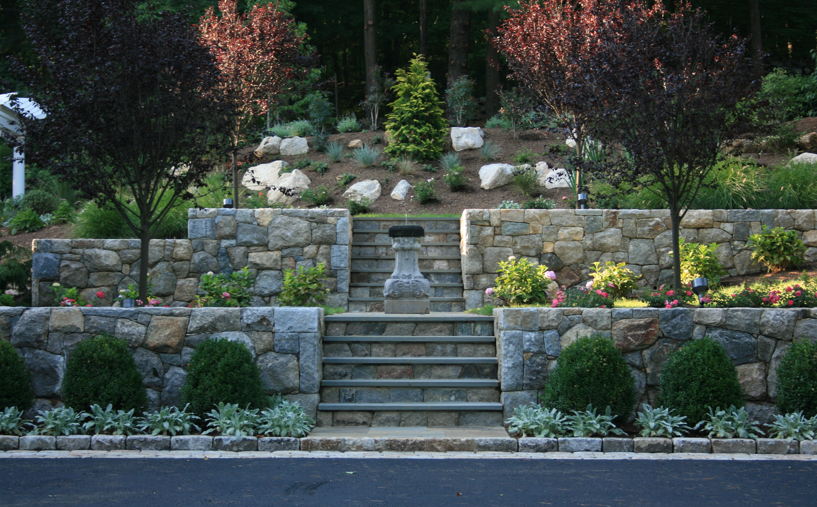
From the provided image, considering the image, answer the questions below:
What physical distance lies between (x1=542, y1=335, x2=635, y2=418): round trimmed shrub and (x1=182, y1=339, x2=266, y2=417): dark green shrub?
7.74 feet

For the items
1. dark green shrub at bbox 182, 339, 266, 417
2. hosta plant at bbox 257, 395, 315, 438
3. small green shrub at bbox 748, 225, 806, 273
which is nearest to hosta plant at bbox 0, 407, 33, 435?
dark green shrub at bbox 182, 339, 266, 417

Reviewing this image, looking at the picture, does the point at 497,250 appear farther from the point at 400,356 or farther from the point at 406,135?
the point at 406,135

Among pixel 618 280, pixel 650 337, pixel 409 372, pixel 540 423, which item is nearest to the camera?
pixel 540 423

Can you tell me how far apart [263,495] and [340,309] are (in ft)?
12.3

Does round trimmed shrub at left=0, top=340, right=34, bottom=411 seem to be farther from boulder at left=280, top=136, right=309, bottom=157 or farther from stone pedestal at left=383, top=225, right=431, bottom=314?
boulder at left=280, top=136, right=309, bottom=157

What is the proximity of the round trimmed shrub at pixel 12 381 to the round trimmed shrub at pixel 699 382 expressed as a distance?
5.06 meters

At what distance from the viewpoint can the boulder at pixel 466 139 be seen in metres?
12.7

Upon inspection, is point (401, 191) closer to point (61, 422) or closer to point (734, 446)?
point (61, 422)

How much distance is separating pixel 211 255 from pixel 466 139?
19.9ft

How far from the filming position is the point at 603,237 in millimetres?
8367

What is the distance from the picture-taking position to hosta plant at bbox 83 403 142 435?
→ 199 inches

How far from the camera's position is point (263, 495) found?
152 inches

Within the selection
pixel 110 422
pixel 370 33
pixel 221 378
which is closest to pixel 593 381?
pixel 221 378

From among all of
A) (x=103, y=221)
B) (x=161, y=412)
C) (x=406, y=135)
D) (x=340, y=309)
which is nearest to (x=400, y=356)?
(x=340, y=309)
